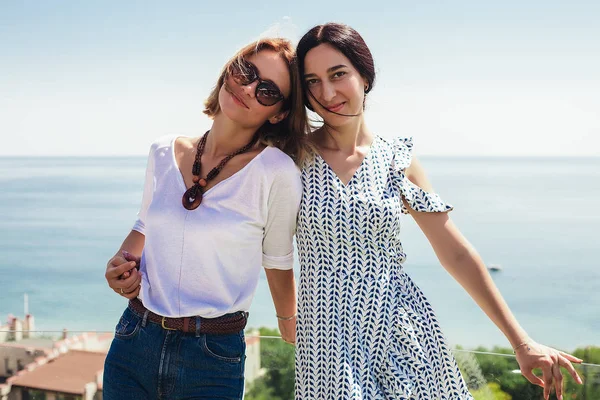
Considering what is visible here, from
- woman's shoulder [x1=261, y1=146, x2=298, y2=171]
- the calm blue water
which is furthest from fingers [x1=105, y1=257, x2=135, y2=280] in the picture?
the calm blue water

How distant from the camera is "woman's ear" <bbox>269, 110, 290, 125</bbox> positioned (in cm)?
241

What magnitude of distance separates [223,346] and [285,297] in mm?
438

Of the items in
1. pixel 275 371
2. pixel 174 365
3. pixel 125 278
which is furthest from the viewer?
pixel 275 371

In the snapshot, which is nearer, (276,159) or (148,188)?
(276,159)

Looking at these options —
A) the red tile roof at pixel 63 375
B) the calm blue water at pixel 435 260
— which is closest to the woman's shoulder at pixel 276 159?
the red tile roof at pixel 63 375

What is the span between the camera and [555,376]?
2.28 m

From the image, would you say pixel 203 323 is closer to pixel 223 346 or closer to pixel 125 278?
pixel 223 346

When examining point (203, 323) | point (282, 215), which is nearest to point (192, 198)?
point (282, 215)

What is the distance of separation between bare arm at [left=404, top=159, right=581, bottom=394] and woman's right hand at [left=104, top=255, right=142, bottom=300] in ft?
3.21

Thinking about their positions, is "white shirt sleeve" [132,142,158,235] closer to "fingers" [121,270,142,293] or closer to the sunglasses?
"fingers" [121,270,142,293]

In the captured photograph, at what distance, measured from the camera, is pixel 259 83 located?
2311mm

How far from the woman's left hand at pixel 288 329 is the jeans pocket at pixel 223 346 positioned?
447 millimetres

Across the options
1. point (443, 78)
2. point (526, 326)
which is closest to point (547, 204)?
point (443, 78)

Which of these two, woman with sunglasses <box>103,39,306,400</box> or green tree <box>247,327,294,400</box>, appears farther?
green tree <box>247,327,294,400</box>
